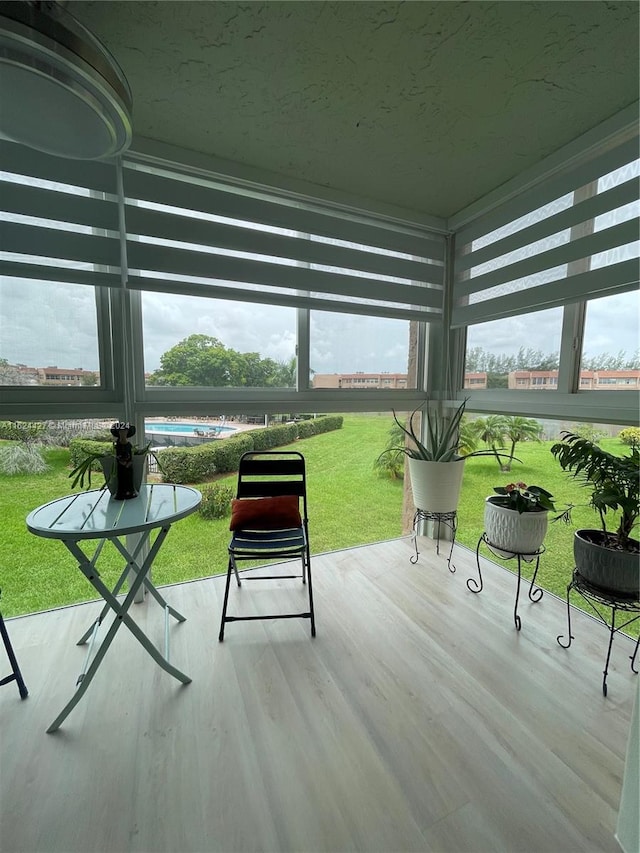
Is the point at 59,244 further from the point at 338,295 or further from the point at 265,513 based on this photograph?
the point at 265,513

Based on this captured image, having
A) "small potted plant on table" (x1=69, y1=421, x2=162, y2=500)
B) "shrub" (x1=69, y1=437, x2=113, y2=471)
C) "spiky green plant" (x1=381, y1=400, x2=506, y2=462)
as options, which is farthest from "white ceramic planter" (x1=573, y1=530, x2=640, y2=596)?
"shrub" (x1=69, y1=437, x2=113, y2=471)

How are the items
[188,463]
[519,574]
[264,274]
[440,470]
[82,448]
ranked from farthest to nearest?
[440,470], [188,463], [264,274], [82,448], [519,574]

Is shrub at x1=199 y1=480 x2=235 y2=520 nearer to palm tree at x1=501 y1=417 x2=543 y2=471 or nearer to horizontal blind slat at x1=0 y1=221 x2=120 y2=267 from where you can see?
horizontal blind slat at x1=0 y1=221 x2=120 y2=267

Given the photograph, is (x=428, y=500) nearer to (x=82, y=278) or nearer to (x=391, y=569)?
(x=391, y=569)

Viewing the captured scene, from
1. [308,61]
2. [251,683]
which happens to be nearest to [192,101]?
[308,61]

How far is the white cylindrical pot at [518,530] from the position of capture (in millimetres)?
1990

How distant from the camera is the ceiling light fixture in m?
0.92

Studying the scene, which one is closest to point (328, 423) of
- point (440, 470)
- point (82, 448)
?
point (440, 470)

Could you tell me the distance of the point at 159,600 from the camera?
6.31 feet

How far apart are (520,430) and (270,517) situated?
1.80 metres

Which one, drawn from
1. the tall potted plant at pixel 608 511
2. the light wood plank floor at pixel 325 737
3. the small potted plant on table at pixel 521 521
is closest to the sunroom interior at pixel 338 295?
the light wood plank floor at pixel 325 737

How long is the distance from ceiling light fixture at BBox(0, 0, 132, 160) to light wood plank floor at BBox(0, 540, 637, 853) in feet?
7.08

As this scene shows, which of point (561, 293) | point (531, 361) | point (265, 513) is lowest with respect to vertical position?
point (265, 513)

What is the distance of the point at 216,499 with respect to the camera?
255 cm
